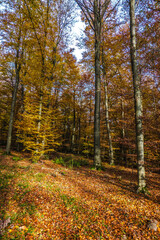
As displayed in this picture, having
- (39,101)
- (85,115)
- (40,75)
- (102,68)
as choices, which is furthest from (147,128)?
(85,115)

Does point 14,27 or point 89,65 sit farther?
point 89,65

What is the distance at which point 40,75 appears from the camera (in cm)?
891

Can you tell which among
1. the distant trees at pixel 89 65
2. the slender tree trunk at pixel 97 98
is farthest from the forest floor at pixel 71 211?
the slender tree trunk at pixel 97 98

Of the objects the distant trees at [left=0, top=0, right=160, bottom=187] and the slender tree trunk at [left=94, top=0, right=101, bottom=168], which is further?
the slender tree trunk at [left=94, top=0, right=101, bottom=168]

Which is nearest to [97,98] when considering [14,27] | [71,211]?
[71,211]

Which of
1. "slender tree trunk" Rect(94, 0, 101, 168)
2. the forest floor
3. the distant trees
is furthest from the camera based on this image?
"slender tree trunk" Rect(94, 0, 101, 168)

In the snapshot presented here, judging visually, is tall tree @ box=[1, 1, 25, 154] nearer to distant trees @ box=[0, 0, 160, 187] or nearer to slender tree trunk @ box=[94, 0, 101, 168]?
distant trees @ box=[0, 0, 160, 187]

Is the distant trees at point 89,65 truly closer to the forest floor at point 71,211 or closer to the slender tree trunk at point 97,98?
the slender tree trunk at point 97,98

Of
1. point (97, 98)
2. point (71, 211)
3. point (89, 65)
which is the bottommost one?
point (71, 211)

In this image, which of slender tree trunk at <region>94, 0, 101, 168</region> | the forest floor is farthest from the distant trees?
the forest floor

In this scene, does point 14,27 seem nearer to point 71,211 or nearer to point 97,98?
point 97,98

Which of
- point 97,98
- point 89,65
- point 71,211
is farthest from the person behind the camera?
point 89,65

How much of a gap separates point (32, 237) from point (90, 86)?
18085 millimetres

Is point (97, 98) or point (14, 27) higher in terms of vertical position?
point (14, 27)
